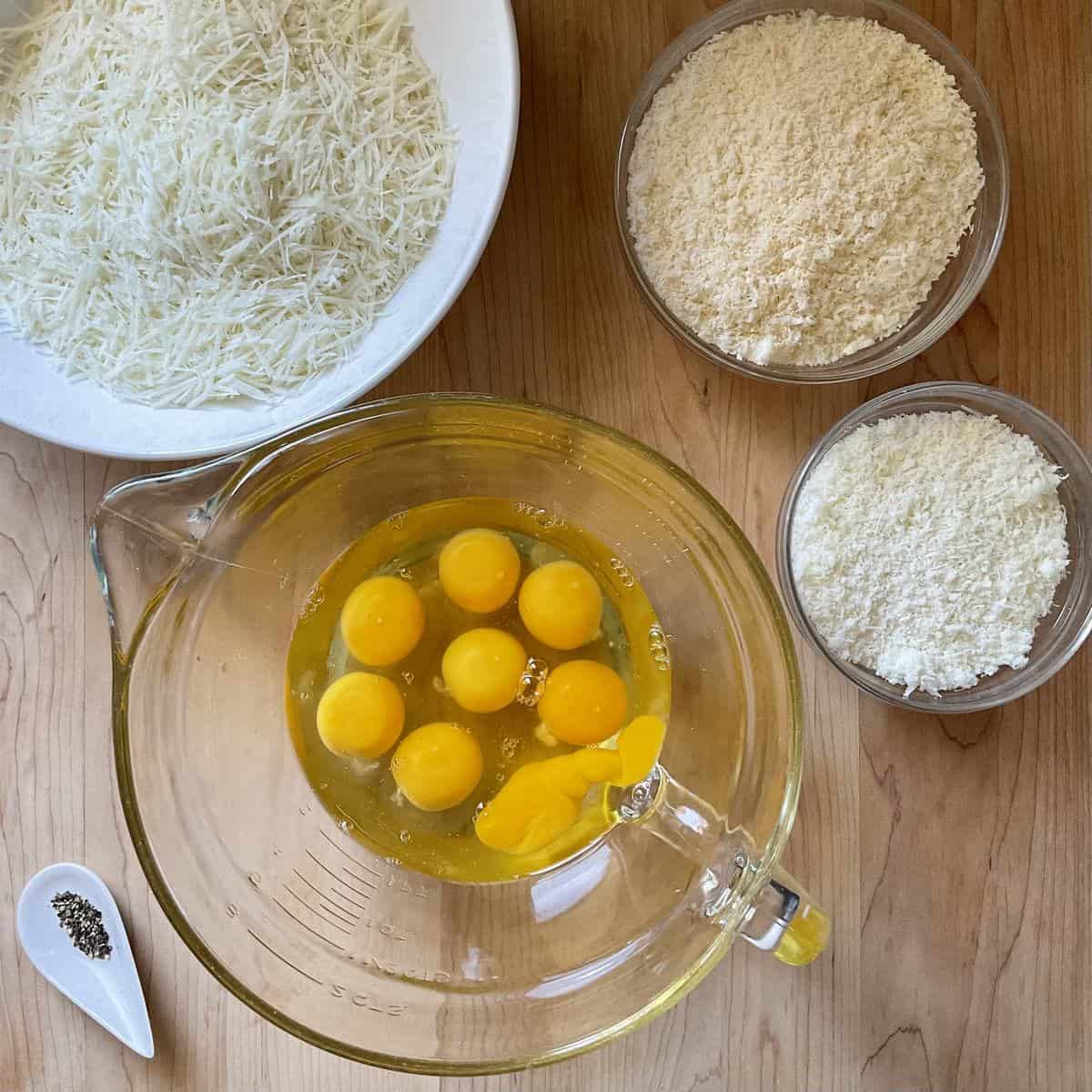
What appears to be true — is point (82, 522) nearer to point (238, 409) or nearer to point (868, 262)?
Result: point (238, 409)

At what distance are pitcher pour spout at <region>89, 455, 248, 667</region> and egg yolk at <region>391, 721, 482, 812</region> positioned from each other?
0.30m

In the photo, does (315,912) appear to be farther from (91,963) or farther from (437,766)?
(91,963)

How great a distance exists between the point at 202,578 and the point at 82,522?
323 mm

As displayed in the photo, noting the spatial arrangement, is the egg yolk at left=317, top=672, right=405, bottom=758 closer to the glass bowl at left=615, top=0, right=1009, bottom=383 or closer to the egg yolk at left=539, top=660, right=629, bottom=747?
the egg yolk at left=539, top=660, right=629, bottom=747

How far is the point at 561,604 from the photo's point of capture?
1.01 m

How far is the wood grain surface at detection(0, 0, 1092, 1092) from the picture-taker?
3.76ft

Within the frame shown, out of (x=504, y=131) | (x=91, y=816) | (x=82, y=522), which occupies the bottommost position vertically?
(x=91, y=816)

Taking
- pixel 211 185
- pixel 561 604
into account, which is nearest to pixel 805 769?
pixel 561 604

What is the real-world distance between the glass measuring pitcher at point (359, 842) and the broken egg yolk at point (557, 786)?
1.1 inches

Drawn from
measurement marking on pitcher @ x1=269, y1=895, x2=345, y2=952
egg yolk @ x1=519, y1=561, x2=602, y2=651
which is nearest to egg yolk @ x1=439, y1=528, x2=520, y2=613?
egg yolk @ x1=519, y1=561, x2=602, y2=651

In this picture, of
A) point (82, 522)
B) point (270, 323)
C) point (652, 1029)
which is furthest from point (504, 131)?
point (652, 1029)

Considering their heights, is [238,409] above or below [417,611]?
above

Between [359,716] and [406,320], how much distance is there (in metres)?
0.41

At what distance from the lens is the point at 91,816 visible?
3.80ft
